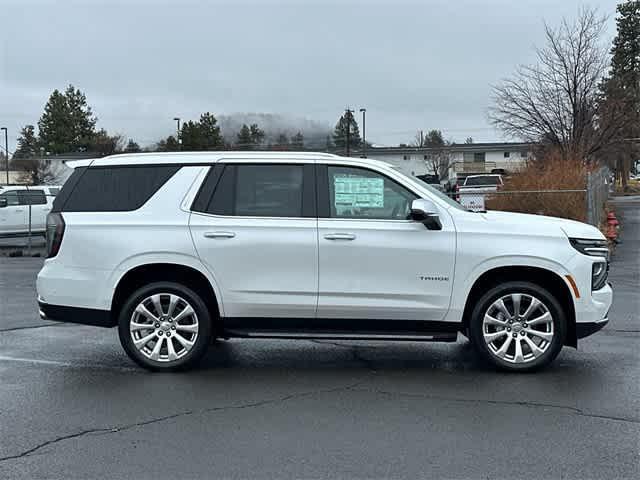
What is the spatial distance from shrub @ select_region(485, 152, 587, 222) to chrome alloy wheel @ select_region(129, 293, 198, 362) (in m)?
12.0

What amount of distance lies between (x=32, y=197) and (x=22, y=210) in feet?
2.60

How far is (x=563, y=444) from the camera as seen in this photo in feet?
16.6

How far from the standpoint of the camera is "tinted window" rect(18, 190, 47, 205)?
75.3 ft

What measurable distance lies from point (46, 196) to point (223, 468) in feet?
67.4

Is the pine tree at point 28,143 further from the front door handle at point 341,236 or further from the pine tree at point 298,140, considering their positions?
the front door handle at point 341,236

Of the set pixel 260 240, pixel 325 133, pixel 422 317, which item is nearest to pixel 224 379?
pixel 260 240

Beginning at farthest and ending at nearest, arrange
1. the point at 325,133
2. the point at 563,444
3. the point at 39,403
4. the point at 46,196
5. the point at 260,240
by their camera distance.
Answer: the point at 325,133, the point at 46,196, the point at 260,240, the point at 39,403, the point at 563,444

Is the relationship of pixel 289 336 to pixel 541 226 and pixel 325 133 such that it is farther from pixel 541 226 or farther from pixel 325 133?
pixel 325 133

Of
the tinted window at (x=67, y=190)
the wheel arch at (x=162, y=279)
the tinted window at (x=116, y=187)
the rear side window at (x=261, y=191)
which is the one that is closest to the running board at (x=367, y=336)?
the wheel arch at (x=162, y=279)

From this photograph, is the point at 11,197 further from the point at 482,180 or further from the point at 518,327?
the point at 482,180

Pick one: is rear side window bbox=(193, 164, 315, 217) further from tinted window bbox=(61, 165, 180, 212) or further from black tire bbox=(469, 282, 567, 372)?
black tire bbox=(469, 282, 567, 372)

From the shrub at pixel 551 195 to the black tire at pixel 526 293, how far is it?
11017 millimetres

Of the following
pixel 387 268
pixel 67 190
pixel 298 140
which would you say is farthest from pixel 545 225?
pixel 298 140

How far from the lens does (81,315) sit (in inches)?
273
